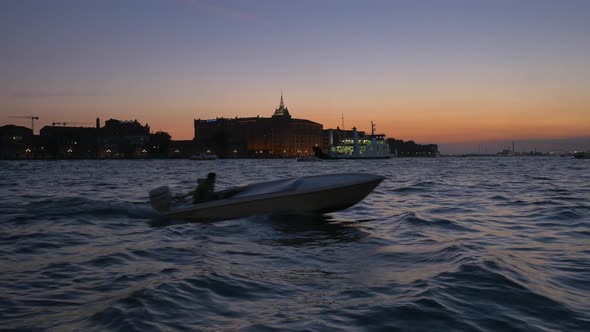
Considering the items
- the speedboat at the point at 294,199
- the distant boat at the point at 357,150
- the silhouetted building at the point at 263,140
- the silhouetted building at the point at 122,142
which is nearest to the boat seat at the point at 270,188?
the speedboat at the point at 294,199

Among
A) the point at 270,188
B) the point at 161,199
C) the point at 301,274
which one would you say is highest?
the point at 270,188

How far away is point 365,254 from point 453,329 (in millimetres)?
3692

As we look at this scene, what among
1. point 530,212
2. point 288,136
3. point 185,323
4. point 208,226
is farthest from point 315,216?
point 288,136

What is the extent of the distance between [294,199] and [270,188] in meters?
1.03

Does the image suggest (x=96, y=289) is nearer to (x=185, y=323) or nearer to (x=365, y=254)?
(x=185, y=323)

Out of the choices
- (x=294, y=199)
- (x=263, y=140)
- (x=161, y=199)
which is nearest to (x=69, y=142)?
(x=263, y=140)

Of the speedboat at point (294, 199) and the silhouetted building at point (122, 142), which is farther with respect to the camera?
the silhouetted building at point (122, 142)

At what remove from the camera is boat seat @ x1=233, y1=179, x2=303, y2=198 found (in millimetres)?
11835

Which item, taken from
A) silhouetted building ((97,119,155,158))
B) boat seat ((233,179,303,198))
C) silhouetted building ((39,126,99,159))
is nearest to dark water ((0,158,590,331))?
boat seat ((233,179,303,198))

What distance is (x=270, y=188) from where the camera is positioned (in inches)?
485

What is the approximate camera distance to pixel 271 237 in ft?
31.9

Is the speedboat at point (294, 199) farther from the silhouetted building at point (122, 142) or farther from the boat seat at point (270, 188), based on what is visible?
the silhouetted building at point (122, 142)

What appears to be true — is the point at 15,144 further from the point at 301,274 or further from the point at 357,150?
the point at 301,274

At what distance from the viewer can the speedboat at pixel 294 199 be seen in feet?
37.8
